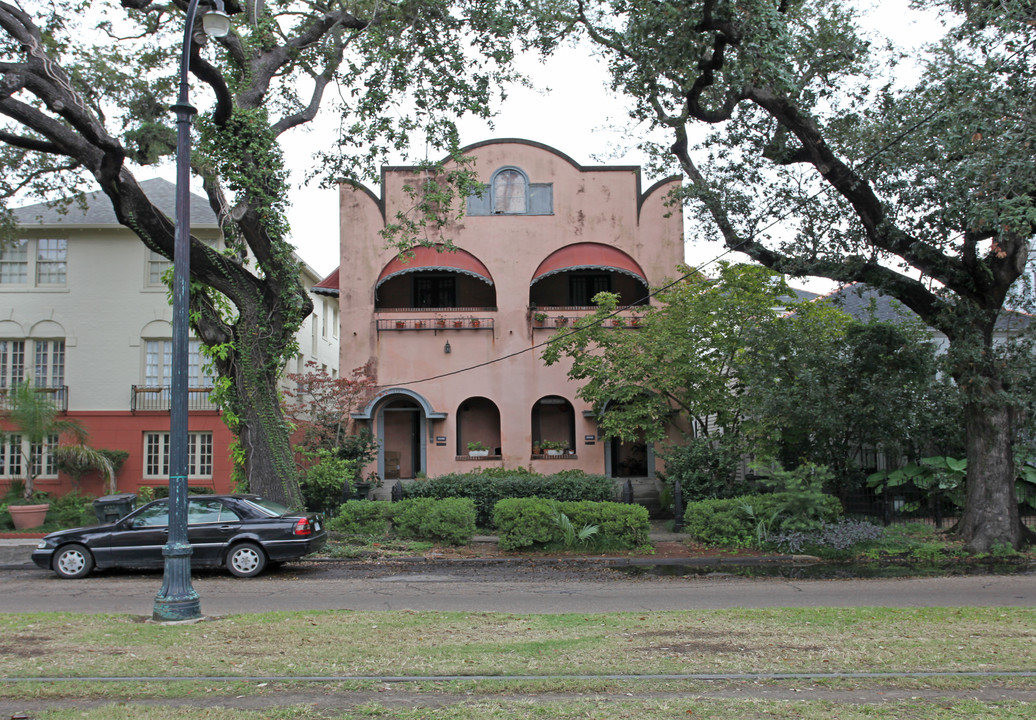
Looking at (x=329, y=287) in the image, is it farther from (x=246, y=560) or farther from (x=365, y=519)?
(x=246, y=560)

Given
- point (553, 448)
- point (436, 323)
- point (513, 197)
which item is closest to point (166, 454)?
point (436, 323)

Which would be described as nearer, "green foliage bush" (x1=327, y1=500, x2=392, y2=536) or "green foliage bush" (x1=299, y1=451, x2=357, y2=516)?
"green foliage bush" (x1=327, y1=500, x2=392, y2=536)

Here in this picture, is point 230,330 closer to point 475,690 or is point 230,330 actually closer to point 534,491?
point 534,491

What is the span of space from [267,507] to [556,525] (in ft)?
17.3

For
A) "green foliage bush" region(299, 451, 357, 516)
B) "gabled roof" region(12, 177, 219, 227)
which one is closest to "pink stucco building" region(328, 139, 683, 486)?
"green foliage bush" region(299, 451, 357, 516)

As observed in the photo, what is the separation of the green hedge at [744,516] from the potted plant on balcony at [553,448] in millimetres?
8443

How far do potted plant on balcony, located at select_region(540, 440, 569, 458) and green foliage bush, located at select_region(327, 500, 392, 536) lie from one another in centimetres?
837

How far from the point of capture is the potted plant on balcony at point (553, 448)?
2464 centimetres

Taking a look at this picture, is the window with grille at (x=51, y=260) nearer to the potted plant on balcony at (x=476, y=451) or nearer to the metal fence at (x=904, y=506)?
the potted plant on balcony at (x=476, y=451)

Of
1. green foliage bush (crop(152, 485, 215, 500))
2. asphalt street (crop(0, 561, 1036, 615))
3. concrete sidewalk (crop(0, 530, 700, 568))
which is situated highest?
green foliage bush (crop(152, 485, 215, 500))

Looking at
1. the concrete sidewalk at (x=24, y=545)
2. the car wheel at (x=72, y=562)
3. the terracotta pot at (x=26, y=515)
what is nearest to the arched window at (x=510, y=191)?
the concrete sidewalk at (x=24, y=545)

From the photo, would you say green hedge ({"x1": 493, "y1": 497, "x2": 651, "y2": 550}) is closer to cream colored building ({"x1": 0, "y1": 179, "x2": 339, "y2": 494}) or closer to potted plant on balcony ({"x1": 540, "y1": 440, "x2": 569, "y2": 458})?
potted plant on balcony ({"x1": 540, "y1": 440, "x2": 569, "y2": 458})

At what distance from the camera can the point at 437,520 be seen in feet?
54.0

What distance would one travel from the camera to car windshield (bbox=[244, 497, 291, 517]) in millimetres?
14070
